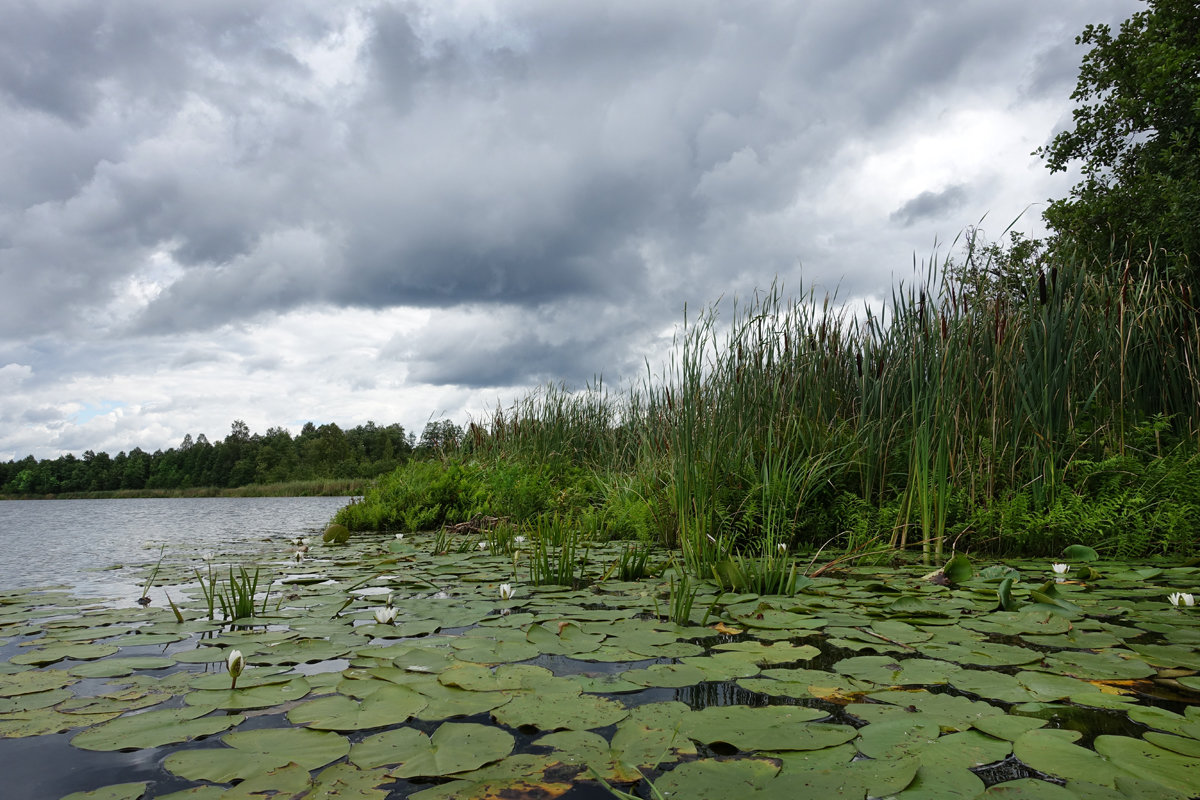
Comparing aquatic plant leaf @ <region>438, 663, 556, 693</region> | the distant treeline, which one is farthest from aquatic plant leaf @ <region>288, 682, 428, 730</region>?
the distant treeline

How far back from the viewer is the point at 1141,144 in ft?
28.8

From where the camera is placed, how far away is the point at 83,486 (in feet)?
114

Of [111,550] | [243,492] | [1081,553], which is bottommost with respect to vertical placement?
[243,492]

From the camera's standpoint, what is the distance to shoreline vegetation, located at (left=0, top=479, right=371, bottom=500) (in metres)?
26.0

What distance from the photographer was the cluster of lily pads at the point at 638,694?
3.80ft

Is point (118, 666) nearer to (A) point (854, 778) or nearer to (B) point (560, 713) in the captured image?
(B) point (560, 713)

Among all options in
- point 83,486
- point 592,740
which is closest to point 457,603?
point 592,740

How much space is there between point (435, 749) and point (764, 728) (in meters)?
0.71

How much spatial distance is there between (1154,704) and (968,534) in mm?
2677

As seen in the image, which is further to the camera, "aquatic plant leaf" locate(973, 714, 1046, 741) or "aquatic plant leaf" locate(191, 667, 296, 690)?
"aquatic plant leaf" locate(191, 667, 296, 690)

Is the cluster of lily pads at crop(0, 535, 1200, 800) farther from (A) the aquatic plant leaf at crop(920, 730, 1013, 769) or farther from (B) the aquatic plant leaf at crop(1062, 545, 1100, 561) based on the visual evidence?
(B) the aquatic plant leaf at crop(1062, 545, 1100, 561)

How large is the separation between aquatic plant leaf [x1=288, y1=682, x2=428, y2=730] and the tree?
828 cm

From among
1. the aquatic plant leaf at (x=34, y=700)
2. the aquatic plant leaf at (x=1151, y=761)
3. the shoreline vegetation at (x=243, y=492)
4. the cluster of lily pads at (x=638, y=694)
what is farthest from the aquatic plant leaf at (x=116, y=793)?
the shoreline vegetation at (x=243, y=492)

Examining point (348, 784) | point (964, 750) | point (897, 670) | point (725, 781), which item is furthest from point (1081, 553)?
point (348, 784)
